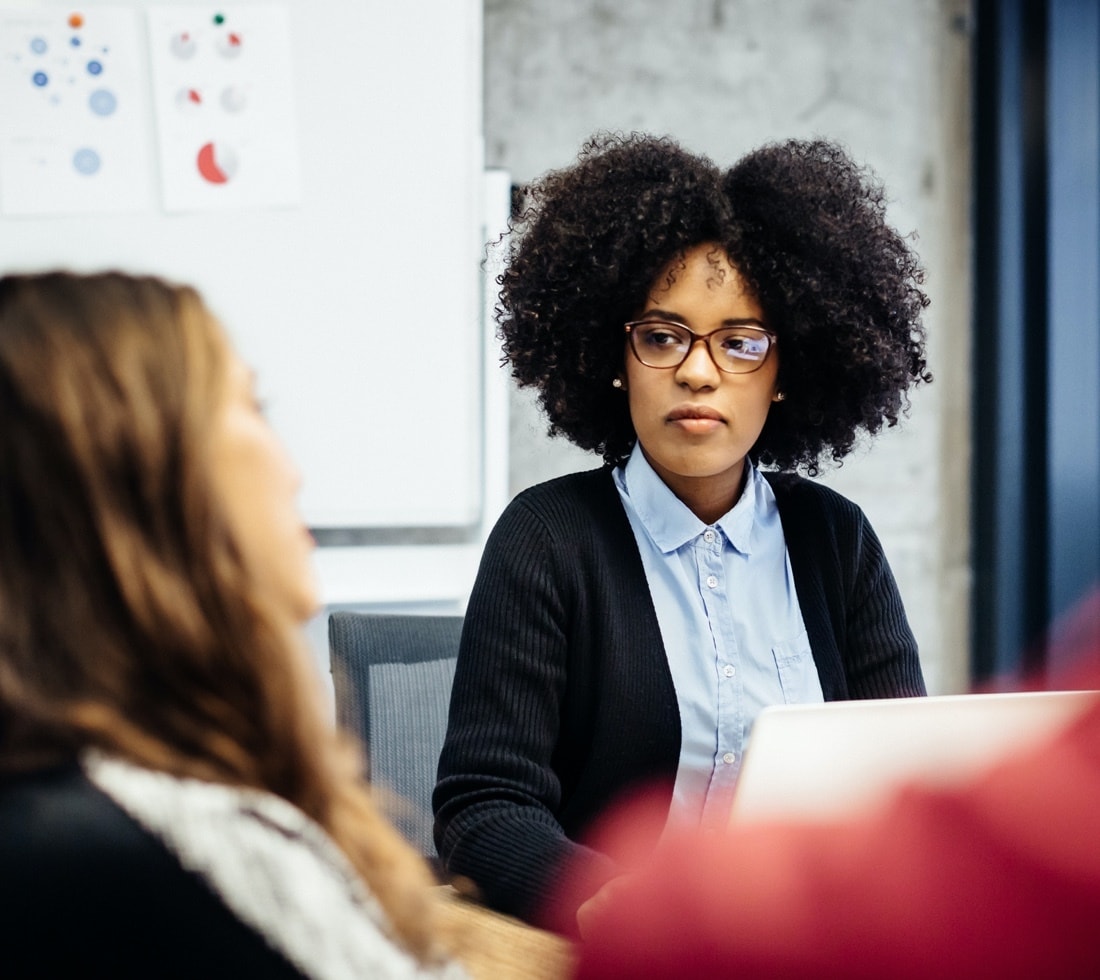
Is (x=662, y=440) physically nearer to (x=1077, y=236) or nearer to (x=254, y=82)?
(x=254, y=82)

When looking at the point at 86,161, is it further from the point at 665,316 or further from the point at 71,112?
the point at 665,316

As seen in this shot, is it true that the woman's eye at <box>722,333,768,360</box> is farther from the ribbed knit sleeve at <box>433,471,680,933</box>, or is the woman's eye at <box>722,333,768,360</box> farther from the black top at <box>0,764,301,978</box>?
the black top at <box>0,764,301,978</box>

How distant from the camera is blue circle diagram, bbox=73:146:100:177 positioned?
212 centimetres

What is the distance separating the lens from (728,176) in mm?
1406

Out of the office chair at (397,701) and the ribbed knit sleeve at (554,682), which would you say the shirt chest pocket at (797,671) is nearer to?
the ribbed knit sleeve at (554,682)

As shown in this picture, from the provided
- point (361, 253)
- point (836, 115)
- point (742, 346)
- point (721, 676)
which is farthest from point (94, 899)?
point (836, 115)

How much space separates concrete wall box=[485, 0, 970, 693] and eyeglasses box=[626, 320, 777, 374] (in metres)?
1.20

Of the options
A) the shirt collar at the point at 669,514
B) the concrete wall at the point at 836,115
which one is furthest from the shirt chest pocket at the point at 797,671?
the concrete wall at the point at 836,115

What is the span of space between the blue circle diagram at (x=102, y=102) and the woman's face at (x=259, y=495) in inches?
66.8

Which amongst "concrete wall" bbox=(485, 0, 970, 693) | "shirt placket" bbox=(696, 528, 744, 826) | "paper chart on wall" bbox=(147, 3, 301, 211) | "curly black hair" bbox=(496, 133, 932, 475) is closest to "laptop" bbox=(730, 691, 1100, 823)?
"shirt placket" bbox=(696, 528, 744, 826)

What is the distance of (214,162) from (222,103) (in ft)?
0.35

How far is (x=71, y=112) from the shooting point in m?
2.12

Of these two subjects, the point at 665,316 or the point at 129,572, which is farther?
the point at 665,316

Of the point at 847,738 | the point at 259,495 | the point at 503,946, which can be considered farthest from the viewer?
the point at 503,946
